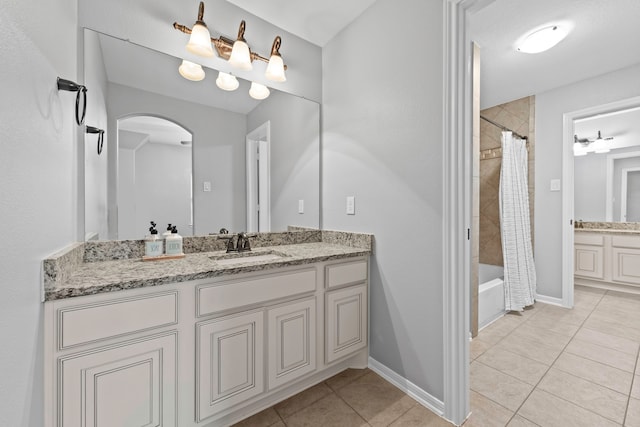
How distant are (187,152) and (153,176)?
266mm

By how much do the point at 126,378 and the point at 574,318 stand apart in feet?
12.1

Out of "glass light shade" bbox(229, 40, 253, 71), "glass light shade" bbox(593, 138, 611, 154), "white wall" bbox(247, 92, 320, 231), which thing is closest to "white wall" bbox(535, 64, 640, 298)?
"glass light shade" bbox(593, 138, 611, 154)

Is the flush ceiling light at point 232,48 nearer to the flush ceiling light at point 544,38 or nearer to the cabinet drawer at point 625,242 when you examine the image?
the flush ceiling light at point 544,38

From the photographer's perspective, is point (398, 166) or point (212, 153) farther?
point (212, 153)

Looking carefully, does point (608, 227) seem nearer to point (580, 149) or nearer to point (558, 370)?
point (580, 149)

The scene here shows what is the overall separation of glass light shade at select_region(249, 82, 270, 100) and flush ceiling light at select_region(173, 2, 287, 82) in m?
0.09

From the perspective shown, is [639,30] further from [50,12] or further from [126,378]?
[126,378]

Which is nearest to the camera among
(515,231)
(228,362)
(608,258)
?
(228,362)

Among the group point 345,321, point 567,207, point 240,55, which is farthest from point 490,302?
point 240,55

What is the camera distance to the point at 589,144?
3918 millimetres

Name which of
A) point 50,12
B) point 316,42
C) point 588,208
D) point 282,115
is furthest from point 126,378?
point 588,208

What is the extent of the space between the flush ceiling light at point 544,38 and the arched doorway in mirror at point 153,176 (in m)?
2.68

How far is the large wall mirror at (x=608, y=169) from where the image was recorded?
11.7 ft

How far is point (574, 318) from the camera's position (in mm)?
2574
